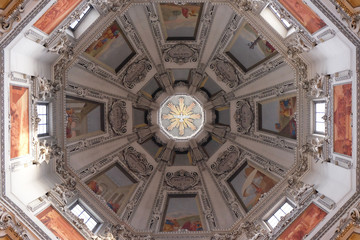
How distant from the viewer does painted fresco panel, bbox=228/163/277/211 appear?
1856 centimetres

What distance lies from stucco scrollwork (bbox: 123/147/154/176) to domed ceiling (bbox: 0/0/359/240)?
0.07 metres

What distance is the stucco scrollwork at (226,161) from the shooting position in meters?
21.0

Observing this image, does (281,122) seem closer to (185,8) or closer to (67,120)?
(185,8)

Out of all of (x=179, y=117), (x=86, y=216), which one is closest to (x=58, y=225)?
(x=86, y=216)

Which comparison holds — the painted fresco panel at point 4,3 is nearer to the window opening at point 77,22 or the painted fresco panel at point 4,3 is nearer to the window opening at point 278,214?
the window opening at point 77,22

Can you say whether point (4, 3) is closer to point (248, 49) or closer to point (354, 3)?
point (354, 3)

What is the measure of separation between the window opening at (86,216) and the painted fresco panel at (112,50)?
7.36m

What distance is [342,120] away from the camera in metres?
12.5


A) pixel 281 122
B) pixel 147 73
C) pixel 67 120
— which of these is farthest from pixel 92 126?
pixel 281 122

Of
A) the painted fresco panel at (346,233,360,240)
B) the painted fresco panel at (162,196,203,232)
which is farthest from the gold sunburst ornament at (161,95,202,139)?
the painted fresco panel at (346,233,360,240)

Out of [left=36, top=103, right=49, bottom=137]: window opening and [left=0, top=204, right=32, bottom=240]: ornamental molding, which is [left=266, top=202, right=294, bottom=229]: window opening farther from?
[left=36, top=103, right=49, bottom=137]: window opening

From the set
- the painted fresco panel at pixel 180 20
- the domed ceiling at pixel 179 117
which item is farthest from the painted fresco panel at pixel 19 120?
the painted fresco panel at pixel 180 20

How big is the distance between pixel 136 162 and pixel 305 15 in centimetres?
1252

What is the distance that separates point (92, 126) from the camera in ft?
63.4
